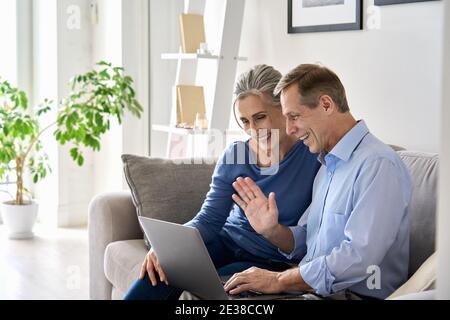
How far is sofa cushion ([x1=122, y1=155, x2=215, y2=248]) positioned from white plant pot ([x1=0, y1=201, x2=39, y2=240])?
2086 mm

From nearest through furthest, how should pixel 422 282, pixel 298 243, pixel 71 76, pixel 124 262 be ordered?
1. pixel 422 282
2. pixel 298 243
3. pixel 124 262
4. pixel 71 76

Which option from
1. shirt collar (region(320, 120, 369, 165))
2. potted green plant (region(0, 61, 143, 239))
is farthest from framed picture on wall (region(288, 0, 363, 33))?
potted green plant (region(0, 61, 143, 239))

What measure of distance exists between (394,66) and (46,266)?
2.35 metres

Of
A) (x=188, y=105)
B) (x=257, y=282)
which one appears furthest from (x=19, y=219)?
(x=257, y=282)

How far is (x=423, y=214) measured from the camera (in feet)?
6.83

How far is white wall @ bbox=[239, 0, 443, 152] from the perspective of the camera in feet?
8.35

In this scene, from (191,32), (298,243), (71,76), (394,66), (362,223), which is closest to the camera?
(362,223)

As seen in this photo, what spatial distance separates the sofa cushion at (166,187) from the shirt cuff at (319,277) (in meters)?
0.93

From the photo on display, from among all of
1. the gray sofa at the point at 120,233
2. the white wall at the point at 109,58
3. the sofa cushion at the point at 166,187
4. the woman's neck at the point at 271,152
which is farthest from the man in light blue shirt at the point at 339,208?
the white wall at the point at 109,58

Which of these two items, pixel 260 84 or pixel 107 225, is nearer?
pixel 260 84

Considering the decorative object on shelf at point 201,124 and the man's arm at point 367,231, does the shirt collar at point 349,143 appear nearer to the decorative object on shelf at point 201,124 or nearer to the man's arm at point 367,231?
the man's arm at point 367,231

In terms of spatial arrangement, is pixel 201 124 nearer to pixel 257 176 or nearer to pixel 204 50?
pixel 204 50

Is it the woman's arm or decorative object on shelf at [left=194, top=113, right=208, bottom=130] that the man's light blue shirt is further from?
decorative object on shelf at [left=194, top=113, right=208, bottom=130]
